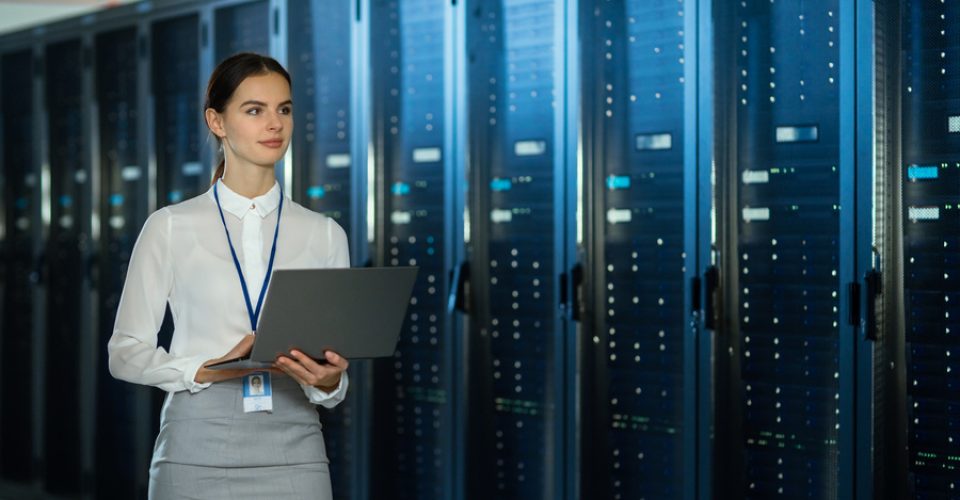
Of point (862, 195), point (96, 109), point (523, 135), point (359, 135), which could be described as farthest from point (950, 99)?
point (96, 109)

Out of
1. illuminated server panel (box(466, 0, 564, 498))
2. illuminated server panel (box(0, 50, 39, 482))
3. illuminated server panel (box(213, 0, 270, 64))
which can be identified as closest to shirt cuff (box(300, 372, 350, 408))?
illuminated server panel (box(466, 0, 564, 498))

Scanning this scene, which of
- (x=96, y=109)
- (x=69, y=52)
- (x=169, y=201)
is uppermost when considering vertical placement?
(x=69, y=52)

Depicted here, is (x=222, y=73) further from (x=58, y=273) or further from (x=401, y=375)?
(x=58, y=273)

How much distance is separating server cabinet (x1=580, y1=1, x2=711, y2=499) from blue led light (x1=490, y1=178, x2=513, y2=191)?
0.31 metres

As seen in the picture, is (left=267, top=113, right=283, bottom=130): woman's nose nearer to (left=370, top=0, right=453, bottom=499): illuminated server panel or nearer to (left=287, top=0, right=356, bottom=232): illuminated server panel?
(left=370, top=0, right=453, bottom=499): illuminated server panel

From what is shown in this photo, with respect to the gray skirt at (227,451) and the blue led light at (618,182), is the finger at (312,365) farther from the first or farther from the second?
the blue led light at (618,182)

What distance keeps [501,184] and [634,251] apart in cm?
50

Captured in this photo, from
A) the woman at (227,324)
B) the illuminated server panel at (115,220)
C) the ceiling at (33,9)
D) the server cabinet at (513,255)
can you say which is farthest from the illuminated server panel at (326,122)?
the ceiling at (33,9)

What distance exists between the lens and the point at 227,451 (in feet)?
5.42

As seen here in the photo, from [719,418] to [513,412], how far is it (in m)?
0.72

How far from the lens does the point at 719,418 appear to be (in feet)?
9.05

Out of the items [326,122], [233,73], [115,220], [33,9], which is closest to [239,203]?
[233,73]

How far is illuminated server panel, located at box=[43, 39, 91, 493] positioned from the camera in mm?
4465

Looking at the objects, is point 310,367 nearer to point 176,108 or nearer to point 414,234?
point 414,234
